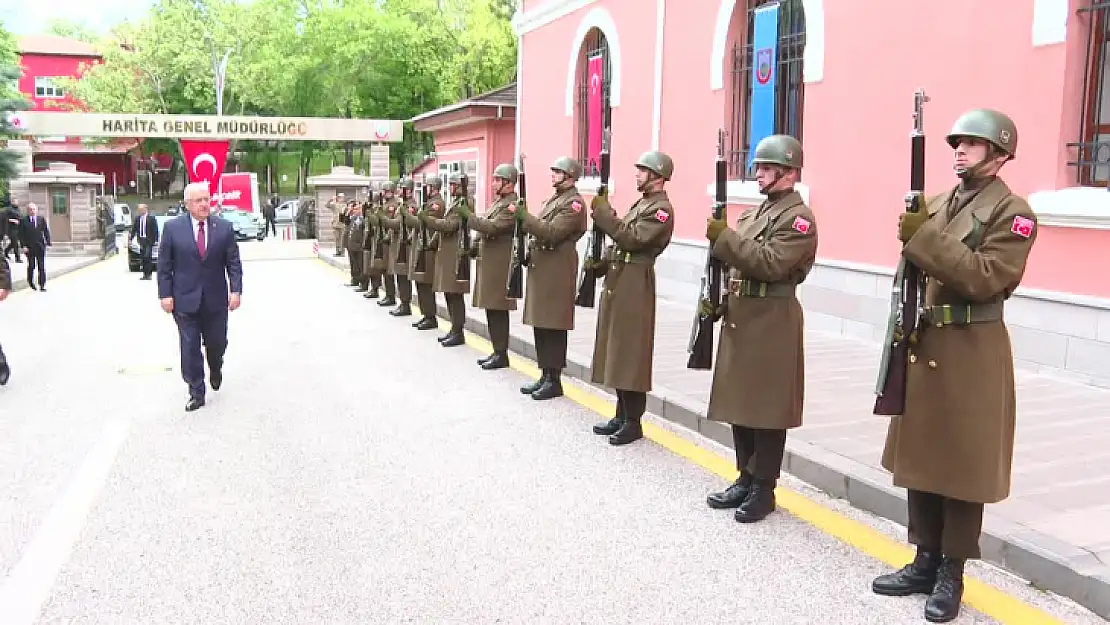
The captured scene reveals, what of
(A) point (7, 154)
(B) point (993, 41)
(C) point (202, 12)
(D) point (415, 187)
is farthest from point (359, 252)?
(C) point (202, 12)

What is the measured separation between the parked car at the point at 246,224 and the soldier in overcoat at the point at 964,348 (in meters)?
37.7

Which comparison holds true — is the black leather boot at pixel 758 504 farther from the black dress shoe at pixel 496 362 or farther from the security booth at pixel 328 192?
the security booth at pixel 328 192

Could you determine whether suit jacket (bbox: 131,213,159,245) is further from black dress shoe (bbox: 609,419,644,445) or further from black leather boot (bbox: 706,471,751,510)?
black leather boot (bbox: 706,471,751,510)

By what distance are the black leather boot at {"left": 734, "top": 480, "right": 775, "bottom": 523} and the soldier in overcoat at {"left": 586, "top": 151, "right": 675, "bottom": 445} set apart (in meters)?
1.53

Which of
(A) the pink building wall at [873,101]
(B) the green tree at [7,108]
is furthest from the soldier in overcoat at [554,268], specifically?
(B) the green tree at [7,108]

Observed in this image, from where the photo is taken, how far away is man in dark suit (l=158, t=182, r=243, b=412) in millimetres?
7902

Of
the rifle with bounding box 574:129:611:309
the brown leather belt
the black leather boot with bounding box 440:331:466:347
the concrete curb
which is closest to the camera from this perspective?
the brown leather belt

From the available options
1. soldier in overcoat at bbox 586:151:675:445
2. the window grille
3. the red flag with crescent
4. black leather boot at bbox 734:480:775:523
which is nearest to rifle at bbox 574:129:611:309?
soldier in overcoat at bbox 586:151:675:445

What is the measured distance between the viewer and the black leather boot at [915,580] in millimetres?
4082

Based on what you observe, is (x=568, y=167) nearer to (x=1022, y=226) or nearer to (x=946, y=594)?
(x=1022, y=226)

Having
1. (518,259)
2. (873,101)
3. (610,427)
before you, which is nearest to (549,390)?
(518,259)

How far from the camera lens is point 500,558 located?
4.48 meters

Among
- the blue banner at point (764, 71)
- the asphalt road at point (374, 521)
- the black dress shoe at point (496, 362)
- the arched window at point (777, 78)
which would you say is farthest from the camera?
the blue banner at point (764, 71)

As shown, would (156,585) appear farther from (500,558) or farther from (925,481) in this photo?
(925,481)
